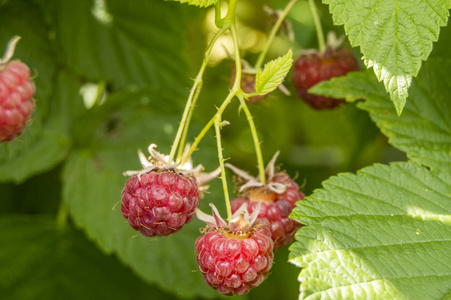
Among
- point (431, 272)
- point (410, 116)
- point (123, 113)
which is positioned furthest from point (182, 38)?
point (431, 272)

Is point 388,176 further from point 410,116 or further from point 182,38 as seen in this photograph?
point 182,38

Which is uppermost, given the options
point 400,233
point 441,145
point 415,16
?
point 415,16

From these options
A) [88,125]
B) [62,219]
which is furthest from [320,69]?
[62,219]

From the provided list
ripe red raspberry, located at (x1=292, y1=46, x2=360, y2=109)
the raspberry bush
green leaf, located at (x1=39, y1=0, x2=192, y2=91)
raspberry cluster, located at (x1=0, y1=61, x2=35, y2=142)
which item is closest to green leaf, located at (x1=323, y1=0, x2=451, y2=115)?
the raspberry bush

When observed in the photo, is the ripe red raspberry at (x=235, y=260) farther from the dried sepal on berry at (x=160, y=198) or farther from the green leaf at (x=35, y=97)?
the green leaf at (x=35, y=97)

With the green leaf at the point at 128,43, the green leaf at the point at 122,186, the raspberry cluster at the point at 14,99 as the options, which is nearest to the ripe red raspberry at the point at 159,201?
the raspberry cluster at the point at 14,99

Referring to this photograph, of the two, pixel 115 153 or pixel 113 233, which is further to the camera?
pixel 115 153

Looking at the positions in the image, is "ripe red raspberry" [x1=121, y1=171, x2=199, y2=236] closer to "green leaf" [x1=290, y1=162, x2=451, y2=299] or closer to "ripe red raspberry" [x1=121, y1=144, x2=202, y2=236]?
"ripe red raspberry" [x1=121, y1=144, x2=202, y2=236]

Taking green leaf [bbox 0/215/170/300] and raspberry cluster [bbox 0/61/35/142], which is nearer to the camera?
raspberry cluster [bbox 0/61/35/142]
